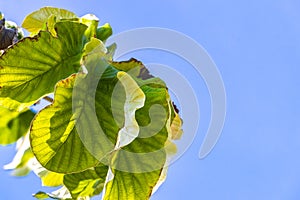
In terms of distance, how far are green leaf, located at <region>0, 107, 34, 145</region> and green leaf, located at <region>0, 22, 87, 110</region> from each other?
162 mm

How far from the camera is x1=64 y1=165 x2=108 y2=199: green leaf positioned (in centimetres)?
48

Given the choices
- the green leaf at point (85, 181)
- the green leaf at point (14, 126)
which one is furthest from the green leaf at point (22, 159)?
the green leaf at point (85, 181)

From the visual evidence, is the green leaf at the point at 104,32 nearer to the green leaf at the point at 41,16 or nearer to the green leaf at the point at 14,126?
the green leaf at the point at 41,16

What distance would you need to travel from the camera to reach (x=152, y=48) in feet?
1.70

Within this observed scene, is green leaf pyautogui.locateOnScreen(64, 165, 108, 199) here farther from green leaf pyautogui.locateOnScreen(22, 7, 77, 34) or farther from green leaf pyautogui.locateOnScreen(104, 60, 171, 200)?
green leaf pyautogui.locateOnScreen(22, 7, 77, 34)

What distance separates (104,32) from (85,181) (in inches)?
5.8

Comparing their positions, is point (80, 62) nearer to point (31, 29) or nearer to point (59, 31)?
point (59, 31)

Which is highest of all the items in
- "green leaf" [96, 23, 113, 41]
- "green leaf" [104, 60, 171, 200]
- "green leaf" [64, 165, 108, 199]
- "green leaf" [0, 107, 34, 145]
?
"green leaf" [96, 23, 113, 41]

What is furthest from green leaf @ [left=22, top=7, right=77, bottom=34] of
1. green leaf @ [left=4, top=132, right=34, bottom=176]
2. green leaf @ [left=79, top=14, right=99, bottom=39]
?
green leaf @ [left=4, top=132, right=34, bottom=176]

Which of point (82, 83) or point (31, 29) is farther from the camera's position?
point (31, 29)

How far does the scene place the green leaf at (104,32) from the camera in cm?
50

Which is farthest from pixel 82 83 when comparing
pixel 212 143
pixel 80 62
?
pixel 212 143

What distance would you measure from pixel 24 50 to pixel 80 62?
53 mm

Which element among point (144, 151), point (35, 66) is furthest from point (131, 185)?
point (35, 66)
